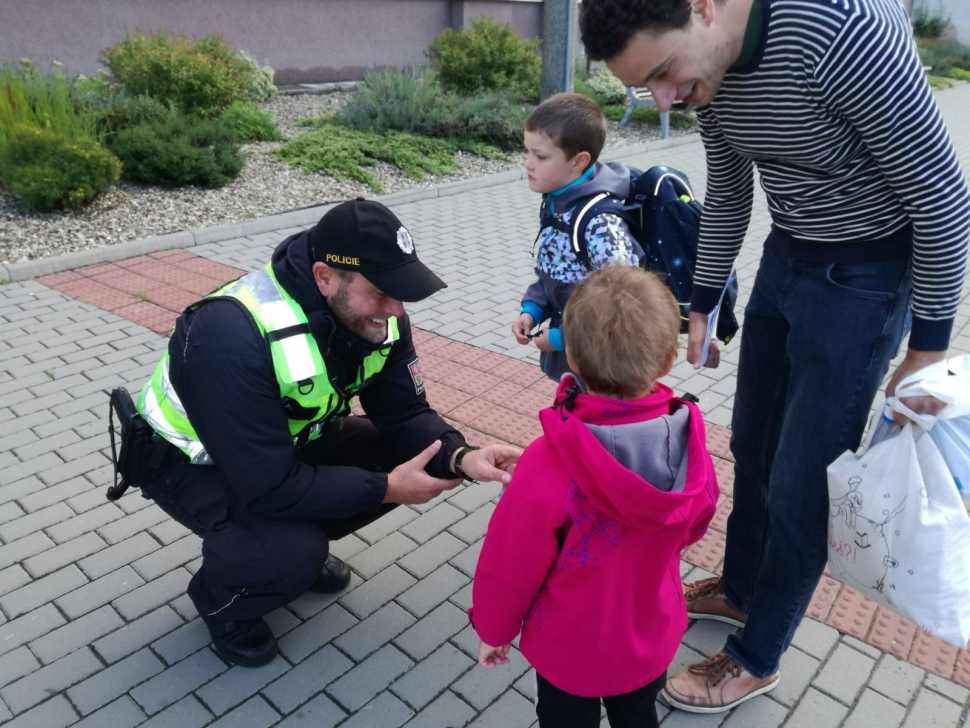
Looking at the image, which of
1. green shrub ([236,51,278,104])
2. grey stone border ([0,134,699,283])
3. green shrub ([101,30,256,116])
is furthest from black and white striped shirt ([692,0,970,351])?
green shrub ([236,51,278,104])

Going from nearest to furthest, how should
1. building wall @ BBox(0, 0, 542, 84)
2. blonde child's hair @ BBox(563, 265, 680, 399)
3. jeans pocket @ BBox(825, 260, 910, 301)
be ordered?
blonde child's hair @ BBox(563, 265, 680, 399) → jeans pocket @ BBox(825, 260, 910, 301) → building wall @ BBox(0, 0, 542, 84)

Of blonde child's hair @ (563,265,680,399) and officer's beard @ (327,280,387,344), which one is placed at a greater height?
blonde child's hair @ (563,265,680,399)

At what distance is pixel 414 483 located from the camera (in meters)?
2.37

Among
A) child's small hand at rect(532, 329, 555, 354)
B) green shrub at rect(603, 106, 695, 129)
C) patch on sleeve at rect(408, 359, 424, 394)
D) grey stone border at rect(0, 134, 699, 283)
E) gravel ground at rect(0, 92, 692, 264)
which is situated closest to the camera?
patch on sleeve at rect(408, 359, 424, 394)

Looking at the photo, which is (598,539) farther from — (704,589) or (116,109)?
(116,109)

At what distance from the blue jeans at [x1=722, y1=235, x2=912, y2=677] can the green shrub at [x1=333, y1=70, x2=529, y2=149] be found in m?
8.20

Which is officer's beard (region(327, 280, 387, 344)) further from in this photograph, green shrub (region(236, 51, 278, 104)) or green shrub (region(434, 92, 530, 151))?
green shrub (region(236, 51, 278, 104))

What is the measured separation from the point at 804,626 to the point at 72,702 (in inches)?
91.4

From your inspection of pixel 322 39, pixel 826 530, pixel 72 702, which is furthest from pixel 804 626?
pixel 322 39

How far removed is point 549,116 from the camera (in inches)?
113

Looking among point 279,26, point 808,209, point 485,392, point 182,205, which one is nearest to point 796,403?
point 808,209

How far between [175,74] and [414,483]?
7605 mm

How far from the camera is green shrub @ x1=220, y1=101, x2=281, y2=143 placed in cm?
905

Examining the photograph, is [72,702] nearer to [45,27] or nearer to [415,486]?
[415,486]
